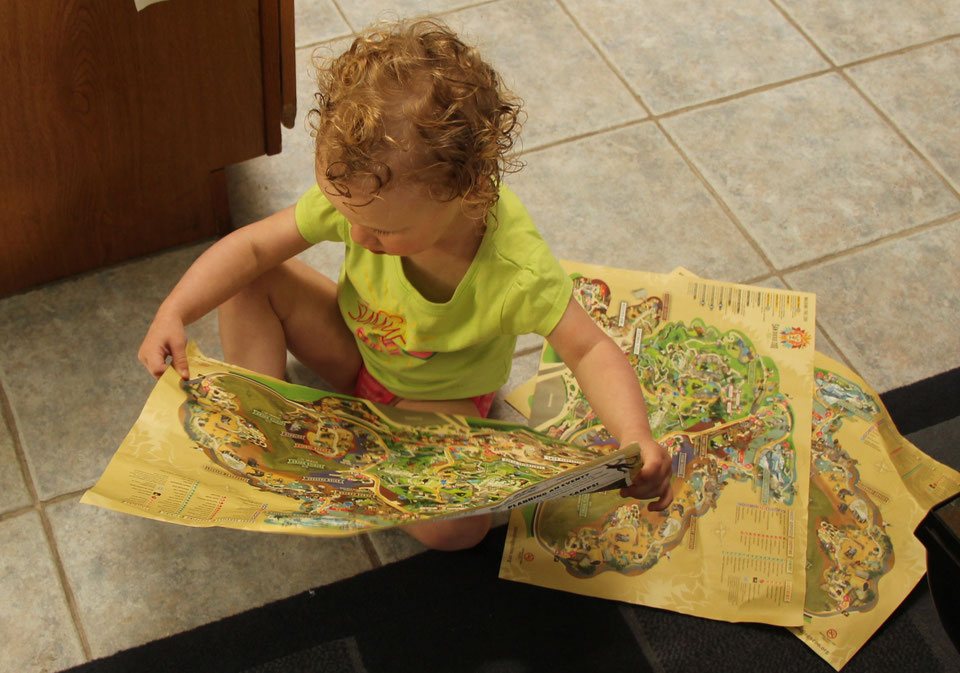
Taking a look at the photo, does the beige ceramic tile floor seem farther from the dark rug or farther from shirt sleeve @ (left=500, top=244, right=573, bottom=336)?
shirt sleeve @ (left=500, top=244, right=573, bottom=336)

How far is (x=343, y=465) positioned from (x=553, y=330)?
0.69 feet

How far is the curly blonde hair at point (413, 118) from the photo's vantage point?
701mm

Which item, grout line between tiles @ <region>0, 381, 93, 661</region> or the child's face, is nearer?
the child's face

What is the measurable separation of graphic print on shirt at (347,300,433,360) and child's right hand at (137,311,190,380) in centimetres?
16

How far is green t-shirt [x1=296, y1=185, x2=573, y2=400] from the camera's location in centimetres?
83

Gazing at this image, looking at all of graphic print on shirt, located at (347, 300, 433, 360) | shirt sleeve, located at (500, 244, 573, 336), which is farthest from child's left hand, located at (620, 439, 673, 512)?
graphic print on shirt, located at (347, 300, 433, 360)

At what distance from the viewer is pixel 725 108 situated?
1383mm

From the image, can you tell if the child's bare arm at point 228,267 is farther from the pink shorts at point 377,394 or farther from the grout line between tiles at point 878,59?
the grout line between tiles at point 878,59

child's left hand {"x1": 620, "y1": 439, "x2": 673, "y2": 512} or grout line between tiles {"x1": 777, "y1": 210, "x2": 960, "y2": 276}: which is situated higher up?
child's left hand {"x1": 620, "y1": 439, "x2": 673, "y2": 512}

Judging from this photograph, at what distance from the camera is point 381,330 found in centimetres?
93

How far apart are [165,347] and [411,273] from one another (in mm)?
215

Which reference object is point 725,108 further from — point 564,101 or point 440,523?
point 440,523

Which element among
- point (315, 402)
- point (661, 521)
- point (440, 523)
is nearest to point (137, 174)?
point (315, 402)

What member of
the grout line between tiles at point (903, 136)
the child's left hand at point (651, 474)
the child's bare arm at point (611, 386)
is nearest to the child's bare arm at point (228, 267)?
the child's bare arm at point (611, 386)
